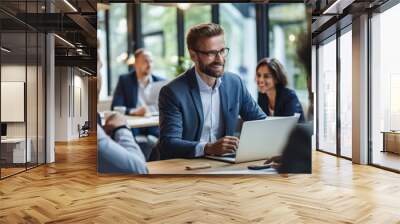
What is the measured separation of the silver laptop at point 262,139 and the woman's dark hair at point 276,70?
0.52 meters

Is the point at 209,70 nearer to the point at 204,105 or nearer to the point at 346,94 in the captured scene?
the point at 204,105

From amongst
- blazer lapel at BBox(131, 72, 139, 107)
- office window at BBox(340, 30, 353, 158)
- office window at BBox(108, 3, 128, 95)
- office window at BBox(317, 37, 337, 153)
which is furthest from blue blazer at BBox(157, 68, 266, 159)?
office window at BBox(317, 37, 337, 153)

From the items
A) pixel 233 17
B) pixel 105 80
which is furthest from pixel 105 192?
pixel 233 17

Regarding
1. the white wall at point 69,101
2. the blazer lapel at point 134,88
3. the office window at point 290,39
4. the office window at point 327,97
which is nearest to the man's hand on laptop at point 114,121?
the blazer lapel at point 134,88

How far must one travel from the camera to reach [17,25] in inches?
256

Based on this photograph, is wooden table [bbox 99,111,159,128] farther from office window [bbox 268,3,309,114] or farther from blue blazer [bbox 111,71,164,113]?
office window [bbox 268,3,309,114]

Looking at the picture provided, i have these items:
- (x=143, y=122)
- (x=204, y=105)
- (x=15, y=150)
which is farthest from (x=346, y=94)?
(x=15, y=150)

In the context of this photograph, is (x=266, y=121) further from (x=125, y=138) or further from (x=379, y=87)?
(x=379, y=87)

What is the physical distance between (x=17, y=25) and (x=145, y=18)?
2.42 meters

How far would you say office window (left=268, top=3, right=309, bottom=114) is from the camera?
222 inches

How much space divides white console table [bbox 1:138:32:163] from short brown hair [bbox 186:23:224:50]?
3337mm

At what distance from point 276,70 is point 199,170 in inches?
71.4

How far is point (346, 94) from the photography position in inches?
339

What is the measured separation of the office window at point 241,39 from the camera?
18.5 ft
